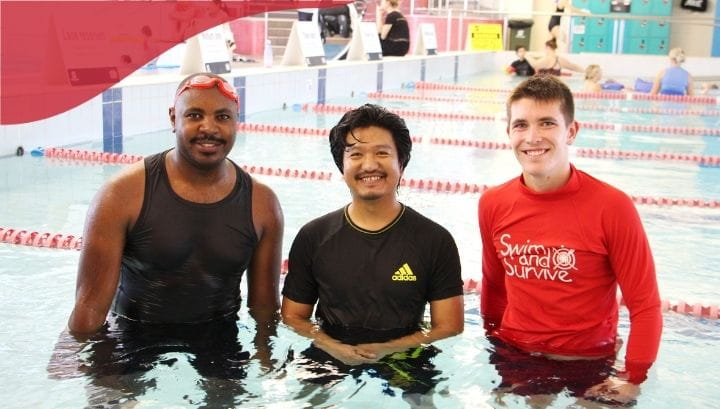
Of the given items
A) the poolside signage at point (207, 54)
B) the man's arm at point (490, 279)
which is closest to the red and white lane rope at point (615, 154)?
the poolside signage at point (207, 54)

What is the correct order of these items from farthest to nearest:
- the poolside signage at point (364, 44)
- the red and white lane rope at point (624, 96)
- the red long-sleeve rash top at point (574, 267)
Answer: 1. the poolside signage at point (364, 44)
2. the red and white lane rope at point (624, 96)
3. the red long-sleeve rash top at point (574, 267)

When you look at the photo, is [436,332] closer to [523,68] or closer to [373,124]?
[373,124]

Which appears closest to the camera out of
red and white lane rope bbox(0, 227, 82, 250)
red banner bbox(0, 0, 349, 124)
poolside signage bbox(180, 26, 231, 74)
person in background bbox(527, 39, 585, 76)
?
red and white lane rope bbox(0, 227, 82, 250)

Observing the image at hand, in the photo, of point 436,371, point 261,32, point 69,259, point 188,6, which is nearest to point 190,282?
point 436,371

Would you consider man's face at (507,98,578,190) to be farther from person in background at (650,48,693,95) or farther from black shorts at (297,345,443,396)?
person in background at (650,48,693,95)

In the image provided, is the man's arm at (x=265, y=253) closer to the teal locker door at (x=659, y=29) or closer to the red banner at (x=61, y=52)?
the red banner at (x=61, y=52)

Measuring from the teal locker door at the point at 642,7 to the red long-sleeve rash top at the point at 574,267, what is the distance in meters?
24.2

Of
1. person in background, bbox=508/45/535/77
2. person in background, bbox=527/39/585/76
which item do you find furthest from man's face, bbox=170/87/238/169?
person in background, bbox=508/45/535/77

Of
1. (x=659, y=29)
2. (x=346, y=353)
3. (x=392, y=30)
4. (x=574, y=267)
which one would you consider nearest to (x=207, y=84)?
(x=346, y=353)

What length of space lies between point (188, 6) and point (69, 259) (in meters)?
8.03

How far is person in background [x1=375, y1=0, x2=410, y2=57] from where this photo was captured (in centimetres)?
1748

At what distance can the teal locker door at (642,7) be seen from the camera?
2553 cm

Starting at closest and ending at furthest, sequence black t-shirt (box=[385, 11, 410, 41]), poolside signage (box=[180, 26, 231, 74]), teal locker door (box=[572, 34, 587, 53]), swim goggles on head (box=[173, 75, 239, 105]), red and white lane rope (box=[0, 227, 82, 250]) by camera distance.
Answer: swim goggles on head (box=[173, 75, 239, 105]), red and white lane rope (box=[0, 227, 82, 250]), poolside signage (box=[180, 26, 231, 74]), black t-shirt (box=[385, 11, 410, 41]), teal locker door (box=[572, 34, 587, 53])

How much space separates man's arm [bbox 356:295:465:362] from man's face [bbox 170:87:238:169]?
81cm
